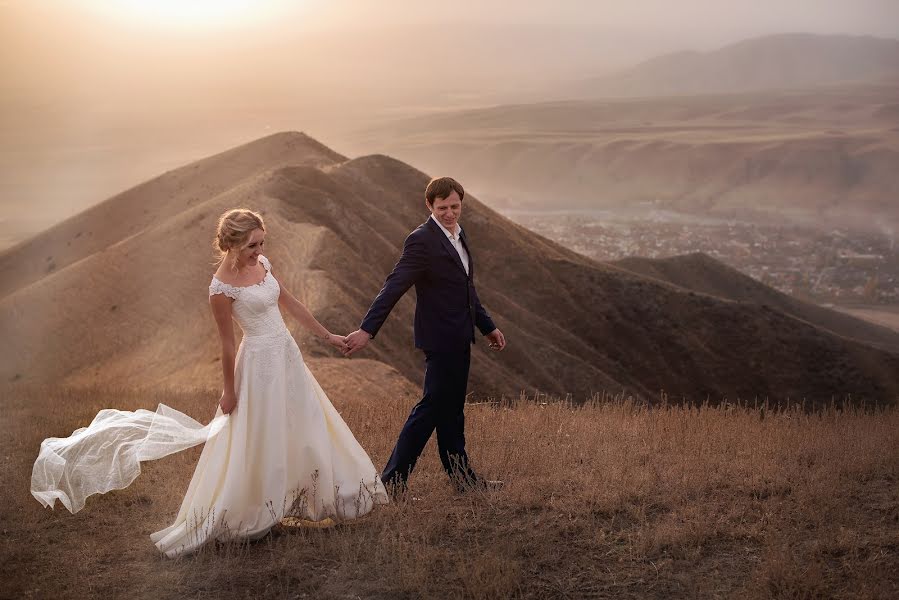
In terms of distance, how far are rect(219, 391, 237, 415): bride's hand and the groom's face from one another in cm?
185

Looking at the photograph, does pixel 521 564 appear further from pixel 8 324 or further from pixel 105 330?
pixel 8 324

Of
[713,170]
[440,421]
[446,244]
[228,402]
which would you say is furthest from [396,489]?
[713,170]

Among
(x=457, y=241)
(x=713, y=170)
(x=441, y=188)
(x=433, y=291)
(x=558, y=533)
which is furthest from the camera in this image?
(x=713, y=170)

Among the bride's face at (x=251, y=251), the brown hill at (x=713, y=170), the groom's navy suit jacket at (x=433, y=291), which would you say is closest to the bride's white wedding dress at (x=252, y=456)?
the bride's face at (x=251, y=251)

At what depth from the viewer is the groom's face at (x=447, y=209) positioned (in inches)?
238

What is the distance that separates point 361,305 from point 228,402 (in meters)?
14.6

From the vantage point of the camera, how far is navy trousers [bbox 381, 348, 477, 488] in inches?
240

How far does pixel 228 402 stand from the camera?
558cm

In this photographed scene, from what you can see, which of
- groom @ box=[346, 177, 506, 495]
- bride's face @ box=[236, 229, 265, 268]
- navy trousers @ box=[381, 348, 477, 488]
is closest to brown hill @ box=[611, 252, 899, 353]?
navy trousers @ box=[381, 348, 477, 488]

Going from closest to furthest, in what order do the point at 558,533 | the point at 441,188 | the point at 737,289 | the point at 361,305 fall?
the point at 558,533
the point at 441,188
the point at 361,305
the point at 737,289

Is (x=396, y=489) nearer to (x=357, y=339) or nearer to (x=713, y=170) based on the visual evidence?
(x=357, y=339)

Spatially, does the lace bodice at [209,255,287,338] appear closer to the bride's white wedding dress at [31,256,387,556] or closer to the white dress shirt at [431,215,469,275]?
the bride's white wedding dress at [31,256,387,556]

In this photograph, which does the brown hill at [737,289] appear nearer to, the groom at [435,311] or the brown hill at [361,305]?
the brown hill at [361,305]

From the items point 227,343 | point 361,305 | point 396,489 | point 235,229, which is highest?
point 235,229
